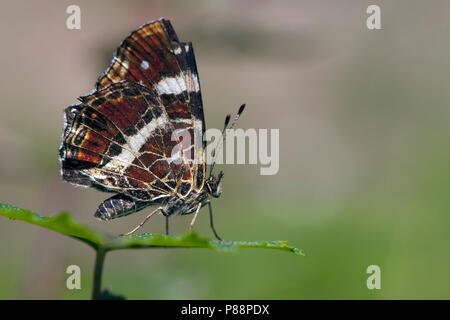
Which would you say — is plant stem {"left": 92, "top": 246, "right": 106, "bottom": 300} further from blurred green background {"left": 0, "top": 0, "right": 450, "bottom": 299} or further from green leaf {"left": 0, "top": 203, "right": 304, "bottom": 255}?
blurred green background {"left": 0, "top": 0, "right": 450, "bottom": 299}

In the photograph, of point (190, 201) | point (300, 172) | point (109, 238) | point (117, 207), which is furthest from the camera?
point (300, 172)

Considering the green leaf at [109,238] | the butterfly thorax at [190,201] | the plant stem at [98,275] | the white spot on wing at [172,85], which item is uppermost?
the white spot on wing at [172,85]

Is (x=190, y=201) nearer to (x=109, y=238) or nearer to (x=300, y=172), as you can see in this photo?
(x=109, y=238)

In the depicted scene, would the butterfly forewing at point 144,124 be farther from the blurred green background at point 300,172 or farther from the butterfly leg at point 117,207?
the blurred green background at point 300,172

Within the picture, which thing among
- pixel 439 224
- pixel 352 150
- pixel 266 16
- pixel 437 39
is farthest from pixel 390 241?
pixel 437 39

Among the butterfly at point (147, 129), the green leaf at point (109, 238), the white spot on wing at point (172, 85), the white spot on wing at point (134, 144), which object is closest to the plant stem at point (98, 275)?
the green leaf at point (109, 238)

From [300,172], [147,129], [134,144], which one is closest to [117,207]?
[134,144]
